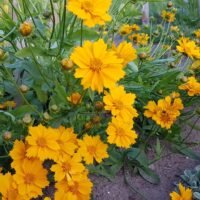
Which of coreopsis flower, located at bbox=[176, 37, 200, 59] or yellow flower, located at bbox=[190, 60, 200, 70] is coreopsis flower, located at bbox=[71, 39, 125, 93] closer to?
coreopsis flower, located at bbox=[176, 37, 200, 59]

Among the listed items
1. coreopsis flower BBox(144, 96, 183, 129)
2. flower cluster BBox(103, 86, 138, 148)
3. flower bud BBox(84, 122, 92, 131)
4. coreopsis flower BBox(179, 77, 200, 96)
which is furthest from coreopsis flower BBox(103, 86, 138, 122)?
coreopsis flower BBox(179, 77, 200, 96)

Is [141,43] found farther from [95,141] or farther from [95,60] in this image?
[95,60]

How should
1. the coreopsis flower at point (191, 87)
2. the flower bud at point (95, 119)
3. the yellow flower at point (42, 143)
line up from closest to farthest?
Answer: the yellow flower at point (42, 143)
the flower bud at point (95, 119)
the coreopsis flower at point (191, 87)

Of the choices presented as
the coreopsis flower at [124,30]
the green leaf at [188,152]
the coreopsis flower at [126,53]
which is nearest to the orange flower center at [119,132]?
the coreopsis flower at [126,53]

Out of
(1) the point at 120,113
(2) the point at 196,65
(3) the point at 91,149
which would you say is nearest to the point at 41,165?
(3) the point at 91,149

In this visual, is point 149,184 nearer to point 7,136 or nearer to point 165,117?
point 165,117

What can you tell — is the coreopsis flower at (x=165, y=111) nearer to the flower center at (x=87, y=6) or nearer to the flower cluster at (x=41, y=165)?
the flower cluster at (x=41, y=165)
